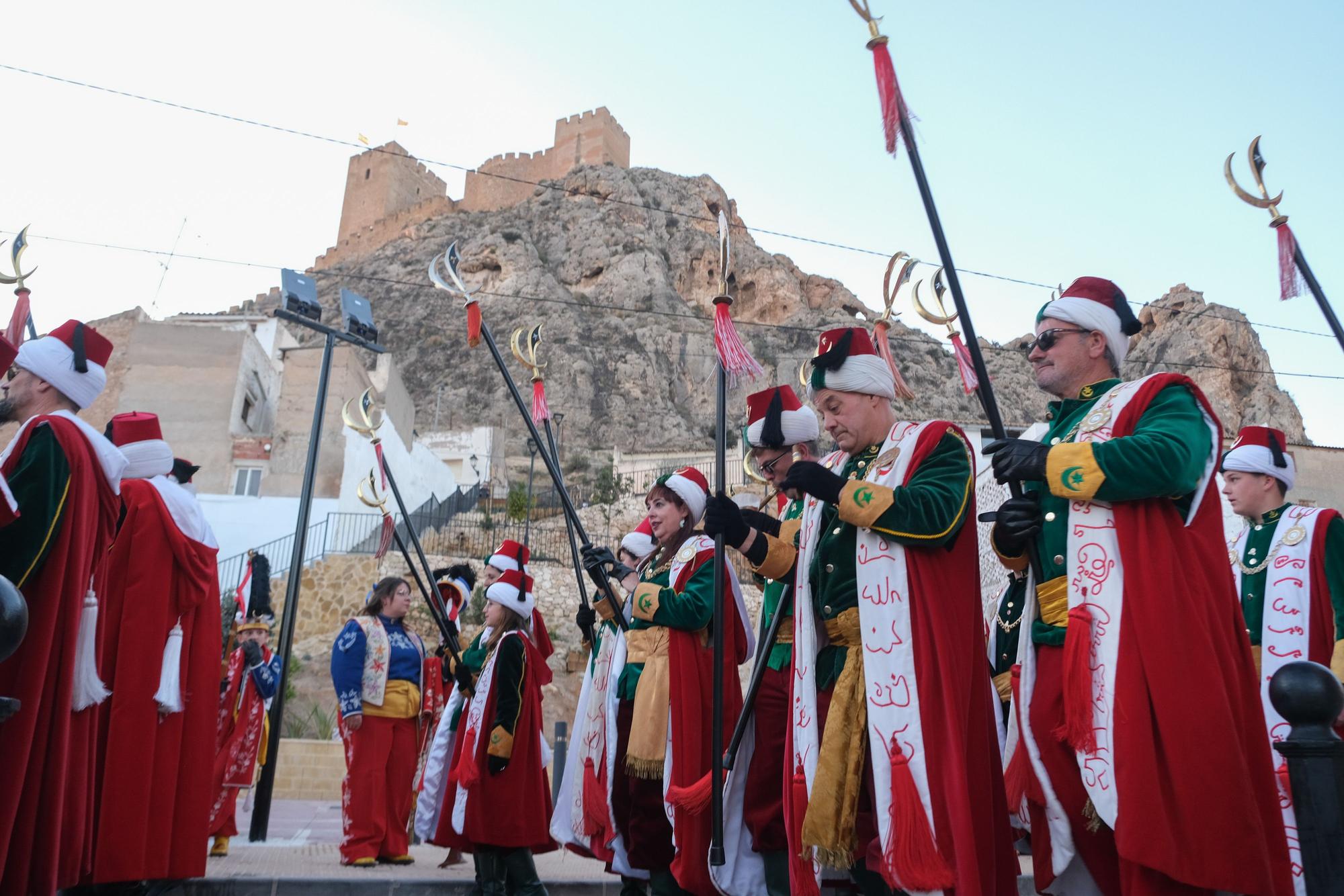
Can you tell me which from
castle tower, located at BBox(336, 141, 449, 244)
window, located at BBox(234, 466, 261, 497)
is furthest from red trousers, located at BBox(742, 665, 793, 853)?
castle tower, located at BBox(336, 141, 449, 244)

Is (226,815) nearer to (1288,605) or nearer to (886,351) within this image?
(886,351)

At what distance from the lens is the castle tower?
72375 millimetres

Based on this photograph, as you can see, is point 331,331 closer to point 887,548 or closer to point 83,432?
point 83,432

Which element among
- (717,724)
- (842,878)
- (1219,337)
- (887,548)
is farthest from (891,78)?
(1219,337)

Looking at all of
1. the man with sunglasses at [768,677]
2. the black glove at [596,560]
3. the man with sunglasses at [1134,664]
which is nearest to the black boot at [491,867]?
the black glove at [596,560]

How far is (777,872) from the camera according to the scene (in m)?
3.54

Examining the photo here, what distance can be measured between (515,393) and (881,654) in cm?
272

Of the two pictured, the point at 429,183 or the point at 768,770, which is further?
the point at 429,183

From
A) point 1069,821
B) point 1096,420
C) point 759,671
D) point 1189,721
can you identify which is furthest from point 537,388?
point 1189,721

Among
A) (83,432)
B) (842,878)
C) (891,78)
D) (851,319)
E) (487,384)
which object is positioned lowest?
(842,878)

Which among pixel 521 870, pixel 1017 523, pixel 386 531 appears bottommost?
pixel 521 870

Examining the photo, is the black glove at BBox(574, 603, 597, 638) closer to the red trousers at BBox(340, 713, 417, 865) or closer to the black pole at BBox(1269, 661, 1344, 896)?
the red trousers at BBox(340, 713, 417, 865)

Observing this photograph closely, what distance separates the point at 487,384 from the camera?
173ft

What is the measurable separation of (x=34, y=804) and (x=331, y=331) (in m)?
5.13
